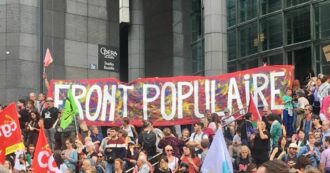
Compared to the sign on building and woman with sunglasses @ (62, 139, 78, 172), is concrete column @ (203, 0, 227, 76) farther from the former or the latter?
woman with sunglasses @ (62, 139, 78, 172)

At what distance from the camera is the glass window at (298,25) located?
33625 mm

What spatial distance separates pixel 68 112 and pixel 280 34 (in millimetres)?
18341

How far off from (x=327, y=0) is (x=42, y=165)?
22.7 meters

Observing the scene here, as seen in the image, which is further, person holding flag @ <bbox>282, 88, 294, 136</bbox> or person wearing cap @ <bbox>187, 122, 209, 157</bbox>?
person holding flag @ <bbox>282, 88, 294, 136</bbox>

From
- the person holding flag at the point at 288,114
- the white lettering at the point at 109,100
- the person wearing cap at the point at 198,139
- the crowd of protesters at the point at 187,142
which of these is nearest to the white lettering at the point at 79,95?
the white lettering at the point at 109,100

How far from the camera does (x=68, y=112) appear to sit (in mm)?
19531

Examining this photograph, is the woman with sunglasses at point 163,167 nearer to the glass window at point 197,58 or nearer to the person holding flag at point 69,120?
the person holding flag at point 69,120

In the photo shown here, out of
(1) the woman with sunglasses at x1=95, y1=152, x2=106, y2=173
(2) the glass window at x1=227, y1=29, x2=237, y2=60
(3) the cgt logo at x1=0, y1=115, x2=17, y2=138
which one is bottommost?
(1) the woman with sunglasses at x1=95, y1=152, x2=106, y2=173

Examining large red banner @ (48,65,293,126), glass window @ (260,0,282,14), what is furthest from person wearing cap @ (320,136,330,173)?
glass window @ (260,0,282,14)

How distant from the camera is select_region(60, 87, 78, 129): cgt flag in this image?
1919 centimetres

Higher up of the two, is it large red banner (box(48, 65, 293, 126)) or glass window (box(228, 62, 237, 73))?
glass window (box(228, 62, 237, 73))

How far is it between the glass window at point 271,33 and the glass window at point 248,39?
734 mm

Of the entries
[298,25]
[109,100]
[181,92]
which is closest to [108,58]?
[109,100]

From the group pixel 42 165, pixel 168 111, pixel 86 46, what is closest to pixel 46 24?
pixel 86 46
